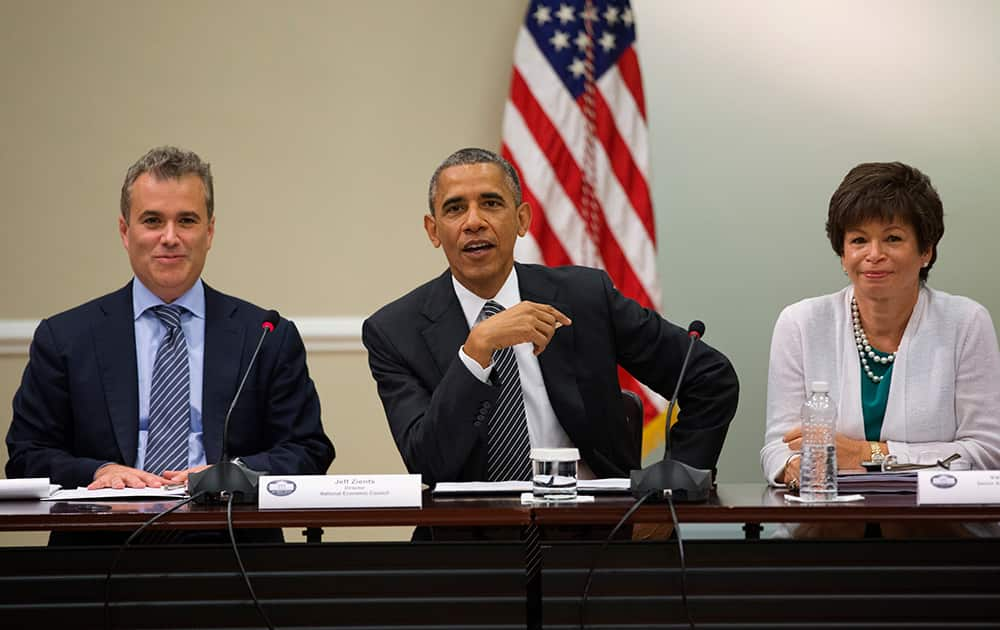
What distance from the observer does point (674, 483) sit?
2209 millimetres

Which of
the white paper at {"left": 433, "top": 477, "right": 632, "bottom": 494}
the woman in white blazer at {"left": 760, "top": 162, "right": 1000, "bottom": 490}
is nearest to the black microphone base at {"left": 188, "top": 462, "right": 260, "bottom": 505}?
the white paper at {"left": 433, "top": 477, "right": 632, "bottom": 494}

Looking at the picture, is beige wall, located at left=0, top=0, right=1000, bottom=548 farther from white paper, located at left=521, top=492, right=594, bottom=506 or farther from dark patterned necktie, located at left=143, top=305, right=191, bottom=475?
white paper, located at left=521, top=492, right=594, bottom=506

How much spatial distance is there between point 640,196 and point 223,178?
1651 mm

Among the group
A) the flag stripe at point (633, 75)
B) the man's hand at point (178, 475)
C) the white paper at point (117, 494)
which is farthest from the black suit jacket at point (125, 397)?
the flag stripe at point (633, 75)

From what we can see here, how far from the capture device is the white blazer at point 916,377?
9.45 ft

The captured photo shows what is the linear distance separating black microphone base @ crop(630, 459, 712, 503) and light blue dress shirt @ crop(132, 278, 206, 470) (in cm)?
120

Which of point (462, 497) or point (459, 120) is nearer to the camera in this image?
point (462, 497)

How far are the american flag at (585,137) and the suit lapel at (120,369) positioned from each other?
190 cm

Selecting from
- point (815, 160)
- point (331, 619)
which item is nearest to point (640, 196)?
point (815, 160)

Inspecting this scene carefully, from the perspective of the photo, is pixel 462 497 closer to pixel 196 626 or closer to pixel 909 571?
pixel 196 626

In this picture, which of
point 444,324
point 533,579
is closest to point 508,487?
point 533,579

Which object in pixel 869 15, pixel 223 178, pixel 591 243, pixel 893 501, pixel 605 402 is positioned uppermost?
pixel 869 15

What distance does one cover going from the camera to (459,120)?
188 inches

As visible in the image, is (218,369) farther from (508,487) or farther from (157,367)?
(508,487)
